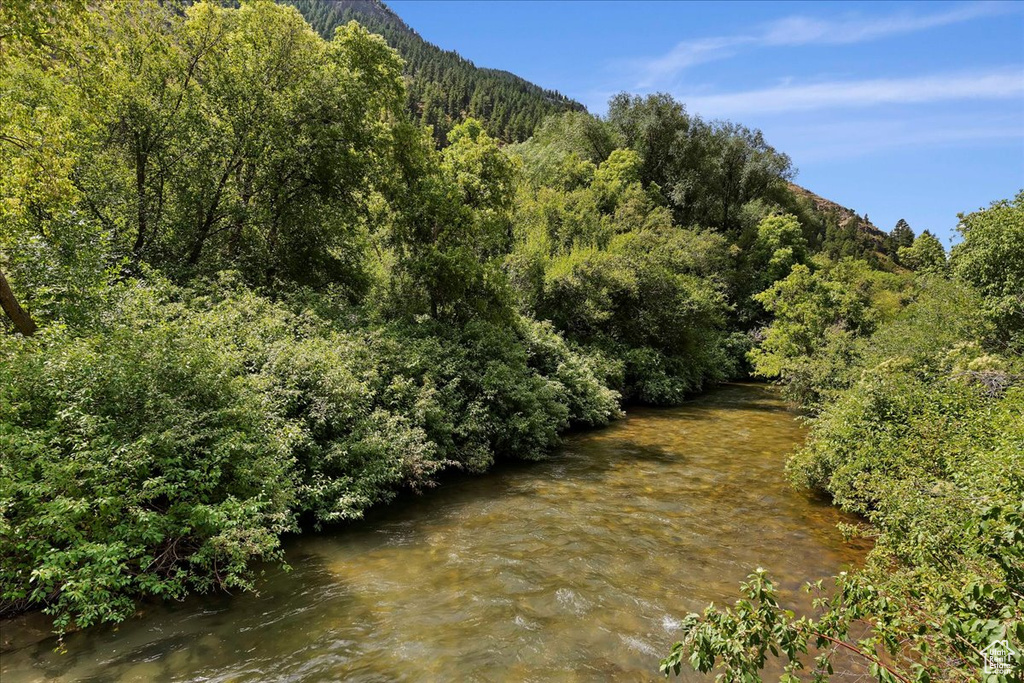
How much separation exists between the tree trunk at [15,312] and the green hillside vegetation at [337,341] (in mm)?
37

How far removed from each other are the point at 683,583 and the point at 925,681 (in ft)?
18.7

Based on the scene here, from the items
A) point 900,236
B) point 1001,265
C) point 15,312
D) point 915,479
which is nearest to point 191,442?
point 15,312

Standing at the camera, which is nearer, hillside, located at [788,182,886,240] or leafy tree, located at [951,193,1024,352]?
leafy tree, located at [951,193,1024,352]

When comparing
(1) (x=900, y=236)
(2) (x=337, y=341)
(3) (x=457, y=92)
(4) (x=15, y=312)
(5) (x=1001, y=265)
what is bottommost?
(2) (x=337, y=341)

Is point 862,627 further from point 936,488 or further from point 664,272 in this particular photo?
point 664,272

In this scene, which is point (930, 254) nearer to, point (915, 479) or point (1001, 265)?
point (1001, 265)

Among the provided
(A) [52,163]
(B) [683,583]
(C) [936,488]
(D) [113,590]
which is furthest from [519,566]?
(A) [52,163]

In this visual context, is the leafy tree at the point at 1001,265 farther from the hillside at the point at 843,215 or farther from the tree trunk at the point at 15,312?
the hillside at the point at 843,215

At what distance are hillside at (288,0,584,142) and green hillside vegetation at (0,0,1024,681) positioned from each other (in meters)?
64.1

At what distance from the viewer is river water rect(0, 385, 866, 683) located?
5762 mm

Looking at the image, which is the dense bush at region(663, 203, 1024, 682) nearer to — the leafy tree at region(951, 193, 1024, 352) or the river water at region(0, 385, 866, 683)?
the leafy tree at region(951, 193, 1024, 352)

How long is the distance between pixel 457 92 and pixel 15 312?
4663 inches

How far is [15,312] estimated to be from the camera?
301 inches

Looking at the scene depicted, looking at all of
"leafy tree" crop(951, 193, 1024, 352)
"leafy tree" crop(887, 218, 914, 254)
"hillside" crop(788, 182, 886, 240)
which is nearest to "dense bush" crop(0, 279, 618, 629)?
"leafy tree" crop(951, 193, 1024, 352)
